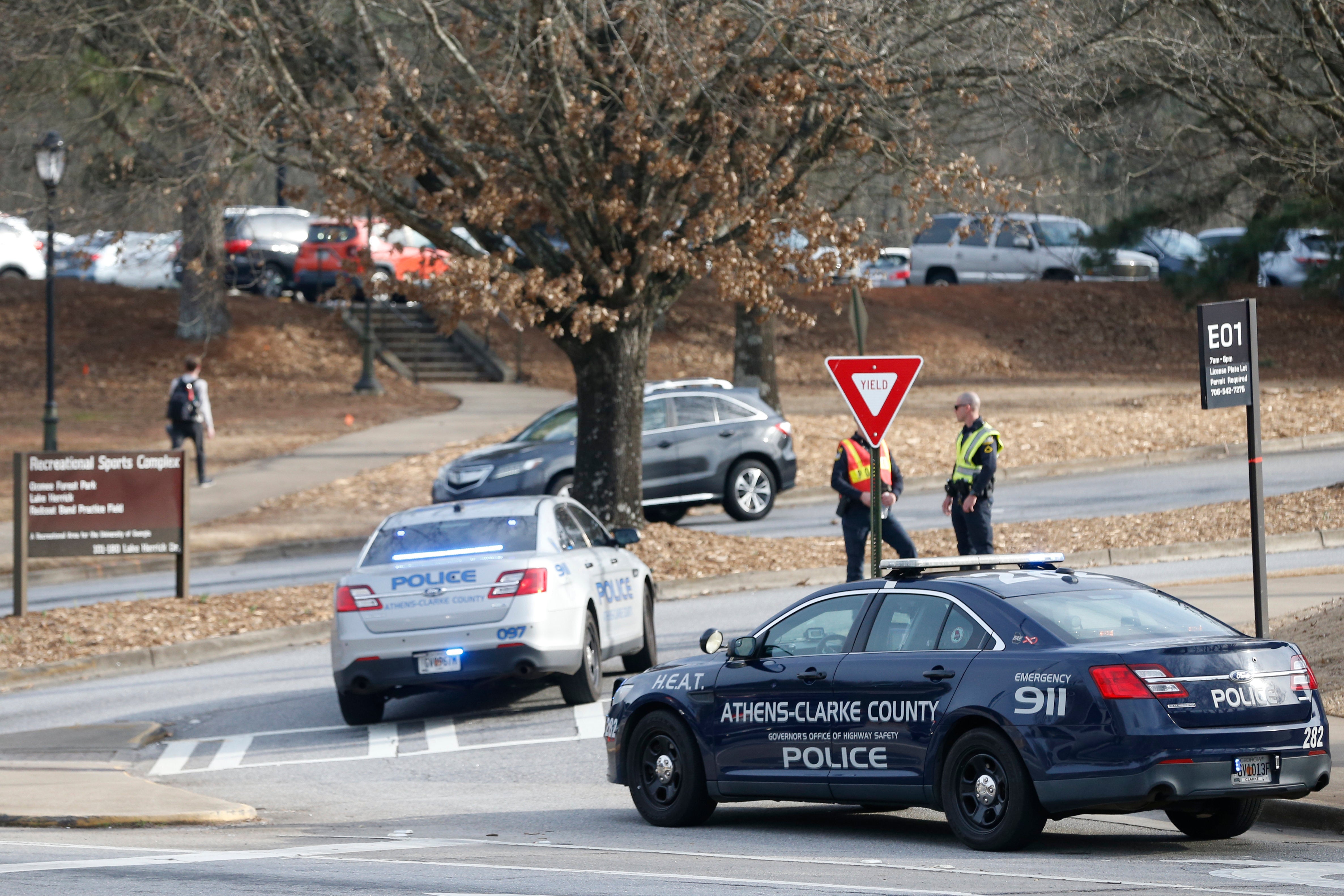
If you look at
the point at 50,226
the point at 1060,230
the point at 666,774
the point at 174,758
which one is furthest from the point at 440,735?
the point at 1060,230

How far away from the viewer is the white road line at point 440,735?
12141 mm

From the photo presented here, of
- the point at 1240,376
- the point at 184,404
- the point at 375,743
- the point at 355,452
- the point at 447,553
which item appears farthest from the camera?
the point at 355,452

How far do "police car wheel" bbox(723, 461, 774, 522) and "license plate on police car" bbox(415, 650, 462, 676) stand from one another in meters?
10.5

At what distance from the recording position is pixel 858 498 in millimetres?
15195

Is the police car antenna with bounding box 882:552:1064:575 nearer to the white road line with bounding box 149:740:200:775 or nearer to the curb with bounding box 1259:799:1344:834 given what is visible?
the curb with bounding box 1259:799:1344:834

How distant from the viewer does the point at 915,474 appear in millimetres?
25828

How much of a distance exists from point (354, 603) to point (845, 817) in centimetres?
429

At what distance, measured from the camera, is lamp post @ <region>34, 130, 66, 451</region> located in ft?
72.4

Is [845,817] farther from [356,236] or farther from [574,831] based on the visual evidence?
[356,236]

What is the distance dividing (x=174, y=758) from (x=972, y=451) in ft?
22.6

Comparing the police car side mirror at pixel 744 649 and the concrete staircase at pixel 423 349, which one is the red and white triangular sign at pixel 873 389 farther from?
the concrete staircase at pixel 423 349

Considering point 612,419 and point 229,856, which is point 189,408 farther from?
point 229,856

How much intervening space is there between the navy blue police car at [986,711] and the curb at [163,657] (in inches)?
313

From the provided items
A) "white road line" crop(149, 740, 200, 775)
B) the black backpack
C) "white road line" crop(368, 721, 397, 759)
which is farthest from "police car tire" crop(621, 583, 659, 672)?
the black backpack
